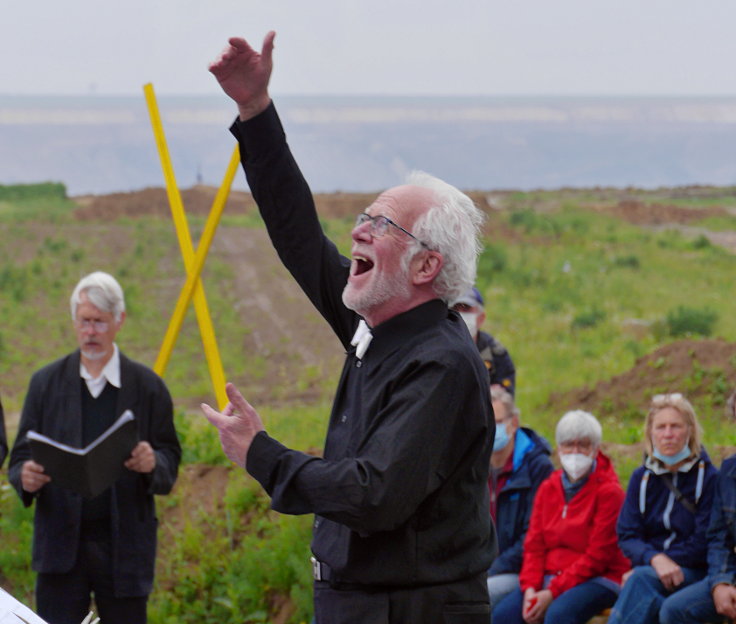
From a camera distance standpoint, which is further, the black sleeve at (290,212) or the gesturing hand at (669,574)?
the gesturing hand at (669,574)

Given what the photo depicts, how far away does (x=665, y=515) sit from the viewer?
494cm

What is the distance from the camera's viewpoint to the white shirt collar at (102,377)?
463 cm

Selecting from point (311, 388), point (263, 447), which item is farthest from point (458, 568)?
point (311, 388)

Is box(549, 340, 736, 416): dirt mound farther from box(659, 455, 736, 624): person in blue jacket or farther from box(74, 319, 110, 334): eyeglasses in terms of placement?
box(74, 319, 110, 334): eyeglasses

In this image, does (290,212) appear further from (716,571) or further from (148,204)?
(148,204)

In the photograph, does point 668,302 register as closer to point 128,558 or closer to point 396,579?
point 128,558

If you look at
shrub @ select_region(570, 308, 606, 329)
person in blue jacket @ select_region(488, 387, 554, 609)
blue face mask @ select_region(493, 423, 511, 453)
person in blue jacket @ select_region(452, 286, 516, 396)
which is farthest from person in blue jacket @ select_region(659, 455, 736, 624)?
shrub @ select_region(570, 308, 606, 329)

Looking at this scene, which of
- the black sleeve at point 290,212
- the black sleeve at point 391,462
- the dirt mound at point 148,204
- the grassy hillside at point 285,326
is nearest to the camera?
the black sleeve at point 391,462

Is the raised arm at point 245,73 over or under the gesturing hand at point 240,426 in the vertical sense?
over

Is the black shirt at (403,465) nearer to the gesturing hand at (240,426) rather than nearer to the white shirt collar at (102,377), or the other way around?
the gesturing hand at (240,426)

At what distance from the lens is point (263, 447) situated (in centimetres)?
254

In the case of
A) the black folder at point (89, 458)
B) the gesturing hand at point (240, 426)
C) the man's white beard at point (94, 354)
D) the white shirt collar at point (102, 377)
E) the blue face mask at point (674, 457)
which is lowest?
the black folder at point (89, 458)

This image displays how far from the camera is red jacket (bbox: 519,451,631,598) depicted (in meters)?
5.16

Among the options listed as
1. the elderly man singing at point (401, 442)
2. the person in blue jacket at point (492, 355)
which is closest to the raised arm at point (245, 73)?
the elderly man singing at point (401, 442)
